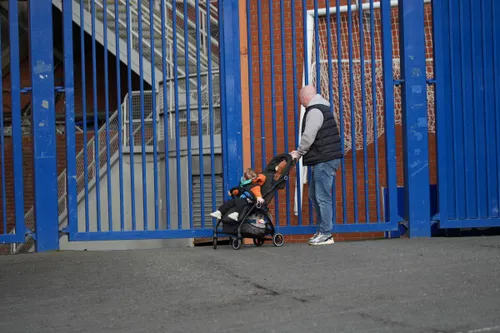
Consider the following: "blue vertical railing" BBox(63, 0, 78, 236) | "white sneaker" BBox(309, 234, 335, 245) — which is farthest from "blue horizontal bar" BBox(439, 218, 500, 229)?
"blue vertical railing" BBox(63, 0, 78, 236)

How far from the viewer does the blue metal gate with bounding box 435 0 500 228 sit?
31.6 feet

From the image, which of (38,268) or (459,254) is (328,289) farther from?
(38,268)

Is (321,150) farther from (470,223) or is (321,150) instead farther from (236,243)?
(470,223)

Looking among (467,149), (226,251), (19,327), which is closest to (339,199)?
(467,149)

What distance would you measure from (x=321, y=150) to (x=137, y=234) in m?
2.03

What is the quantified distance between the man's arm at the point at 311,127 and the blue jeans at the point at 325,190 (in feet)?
0.86

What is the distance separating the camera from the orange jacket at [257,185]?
8891 millimetres

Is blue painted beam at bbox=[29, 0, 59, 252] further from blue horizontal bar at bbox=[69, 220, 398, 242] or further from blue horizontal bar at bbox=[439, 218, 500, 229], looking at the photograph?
blue horizontal bar at bbox=[439, 218, 500, 229]

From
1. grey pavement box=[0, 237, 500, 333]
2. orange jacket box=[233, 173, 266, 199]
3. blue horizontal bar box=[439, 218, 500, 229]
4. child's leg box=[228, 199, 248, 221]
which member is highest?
orange jacket box=[233, 173, 266, 199]

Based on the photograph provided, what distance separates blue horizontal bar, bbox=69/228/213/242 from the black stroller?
0.74 feet

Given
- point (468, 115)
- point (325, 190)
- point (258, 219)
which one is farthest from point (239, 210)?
point (468, 115)

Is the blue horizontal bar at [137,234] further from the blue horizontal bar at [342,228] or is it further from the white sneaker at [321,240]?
the white sneaker at [321,240]

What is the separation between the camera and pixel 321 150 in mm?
8992

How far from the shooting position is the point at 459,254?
7719mm
